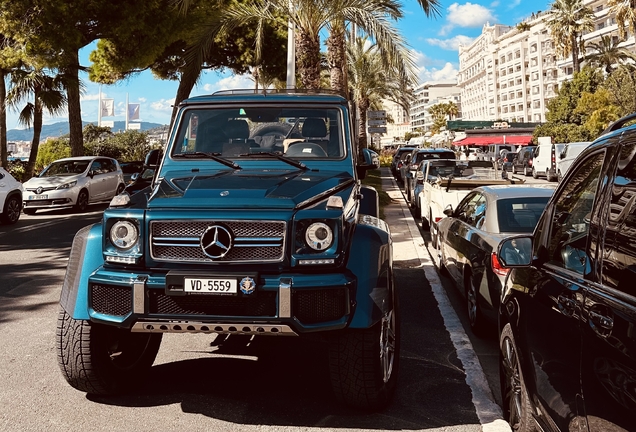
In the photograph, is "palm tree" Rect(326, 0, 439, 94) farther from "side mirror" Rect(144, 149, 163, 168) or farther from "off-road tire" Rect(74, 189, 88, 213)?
"side mirror" Rect(144, 149, 163, 168)

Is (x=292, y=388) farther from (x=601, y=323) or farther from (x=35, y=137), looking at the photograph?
(x=35, y=137)

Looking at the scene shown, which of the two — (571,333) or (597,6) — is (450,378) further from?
(597,6)

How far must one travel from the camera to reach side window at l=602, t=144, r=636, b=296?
2.28 meters

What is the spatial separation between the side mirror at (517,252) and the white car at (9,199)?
49.0 feet

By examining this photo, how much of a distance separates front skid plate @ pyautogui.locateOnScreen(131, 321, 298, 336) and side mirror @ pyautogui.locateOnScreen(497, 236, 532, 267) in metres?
1.20

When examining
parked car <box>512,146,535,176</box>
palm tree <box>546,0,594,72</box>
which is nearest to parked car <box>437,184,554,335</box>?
parked car <box>512,146,535,176</box>

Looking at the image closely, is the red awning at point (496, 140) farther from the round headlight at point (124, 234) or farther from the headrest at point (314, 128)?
the round headlight at point (124, 234)

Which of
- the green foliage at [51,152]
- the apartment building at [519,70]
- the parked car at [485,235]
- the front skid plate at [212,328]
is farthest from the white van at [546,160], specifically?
the apartment building at [519,70]

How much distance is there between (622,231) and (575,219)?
683mm

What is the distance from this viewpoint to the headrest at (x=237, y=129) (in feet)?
18.5

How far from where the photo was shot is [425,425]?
13.3ft

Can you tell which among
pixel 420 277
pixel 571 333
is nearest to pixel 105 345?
pixel 571 333

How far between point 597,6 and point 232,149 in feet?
336

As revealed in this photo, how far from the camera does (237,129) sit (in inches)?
223
